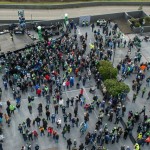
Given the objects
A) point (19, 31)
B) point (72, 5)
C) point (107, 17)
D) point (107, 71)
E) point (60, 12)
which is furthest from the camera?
point (72, 5)

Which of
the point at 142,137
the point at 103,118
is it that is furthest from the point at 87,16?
the point at 142,137

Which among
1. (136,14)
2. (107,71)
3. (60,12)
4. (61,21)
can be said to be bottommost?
(107,71)

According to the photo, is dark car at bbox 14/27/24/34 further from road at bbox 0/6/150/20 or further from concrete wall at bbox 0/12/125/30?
road at bbox 0/6/150/20

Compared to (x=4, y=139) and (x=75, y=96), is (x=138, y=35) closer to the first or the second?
(x=75, y=96)

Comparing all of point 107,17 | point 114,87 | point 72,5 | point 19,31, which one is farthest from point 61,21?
point 114,87

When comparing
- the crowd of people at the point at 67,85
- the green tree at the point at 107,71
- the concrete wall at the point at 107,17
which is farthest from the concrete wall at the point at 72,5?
the green tree at the point at 107,71

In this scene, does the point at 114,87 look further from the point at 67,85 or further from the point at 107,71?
the point at 67,85

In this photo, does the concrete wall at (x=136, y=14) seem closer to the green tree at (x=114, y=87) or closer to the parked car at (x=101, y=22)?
the parked car at (x=101, y=22)
